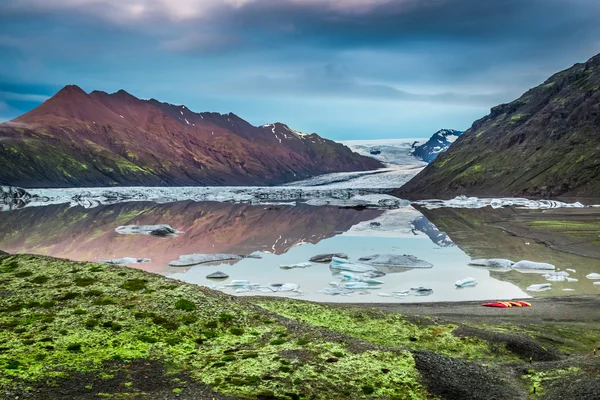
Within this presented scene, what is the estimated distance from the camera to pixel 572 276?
45.2m

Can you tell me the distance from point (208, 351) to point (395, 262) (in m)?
35.6

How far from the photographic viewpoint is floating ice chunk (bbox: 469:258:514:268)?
167 feet

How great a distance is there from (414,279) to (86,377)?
34110mm

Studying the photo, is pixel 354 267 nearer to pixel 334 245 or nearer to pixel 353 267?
pixel 353 267

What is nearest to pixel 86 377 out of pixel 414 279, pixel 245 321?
pixel 245 321

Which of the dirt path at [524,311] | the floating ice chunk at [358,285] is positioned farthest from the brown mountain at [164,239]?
the dirt path at [524,311]

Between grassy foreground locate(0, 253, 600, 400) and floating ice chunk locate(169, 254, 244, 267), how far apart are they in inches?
1062

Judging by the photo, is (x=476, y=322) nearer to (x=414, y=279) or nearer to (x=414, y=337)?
(x=414, y=337)

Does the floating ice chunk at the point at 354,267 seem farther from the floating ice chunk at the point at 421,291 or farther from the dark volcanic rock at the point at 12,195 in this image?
the dark volcanic rock at the point at 12,195

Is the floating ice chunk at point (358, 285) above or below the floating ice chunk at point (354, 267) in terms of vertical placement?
below

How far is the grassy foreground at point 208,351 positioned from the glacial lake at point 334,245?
16.0 meters

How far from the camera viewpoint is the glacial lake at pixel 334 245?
142 feet

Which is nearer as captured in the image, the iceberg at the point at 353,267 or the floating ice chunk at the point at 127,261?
the iceberg at the point at 353,267

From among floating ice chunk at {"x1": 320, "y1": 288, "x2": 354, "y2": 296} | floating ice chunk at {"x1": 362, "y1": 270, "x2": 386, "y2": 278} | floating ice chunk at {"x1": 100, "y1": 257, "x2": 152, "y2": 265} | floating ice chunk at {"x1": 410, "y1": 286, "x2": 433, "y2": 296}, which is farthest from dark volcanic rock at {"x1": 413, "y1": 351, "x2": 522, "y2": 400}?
floating ice chunk at {"x1": 100, "y1": 257, "x2": 152, "y2": 265}
